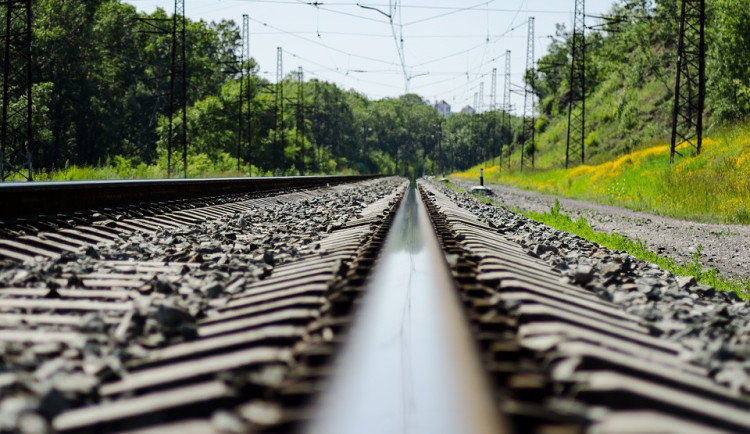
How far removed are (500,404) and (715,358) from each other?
59.9 inches

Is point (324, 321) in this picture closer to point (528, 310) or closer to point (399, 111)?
point (528, 310)

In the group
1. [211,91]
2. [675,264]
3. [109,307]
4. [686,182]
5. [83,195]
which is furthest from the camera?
[211,91]

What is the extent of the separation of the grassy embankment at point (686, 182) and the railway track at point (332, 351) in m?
10.4

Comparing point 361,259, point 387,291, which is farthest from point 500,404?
point 361,259

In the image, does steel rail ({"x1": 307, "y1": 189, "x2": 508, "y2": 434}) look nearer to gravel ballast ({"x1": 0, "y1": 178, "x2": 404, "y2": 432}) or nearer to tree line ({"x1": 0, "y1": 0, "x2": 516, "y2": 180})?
gravel ballast ({"x1": 0, "y1": 178, "x2": 404, "y2": 432})

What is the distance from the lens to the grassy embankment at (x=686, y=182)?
1388 cm

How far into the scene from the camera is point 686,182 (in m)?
16.4

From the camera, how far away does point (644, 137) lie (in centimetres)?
3847

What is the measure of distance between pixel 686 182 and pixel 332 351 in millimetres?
16513

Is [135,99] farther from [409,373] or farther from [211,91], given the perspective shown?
[409,373]

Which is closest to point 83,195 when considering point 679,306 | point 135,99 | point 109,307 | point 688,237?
point 109,307

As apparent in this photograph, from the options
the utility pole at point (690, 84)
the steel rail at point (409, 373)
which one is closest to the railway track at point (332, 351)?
the steel rail at point (409, 373)

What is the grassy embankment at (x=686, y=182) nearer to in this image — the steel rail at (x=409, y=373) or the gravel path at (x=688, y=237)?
the gravel path at (x=688, y=237)

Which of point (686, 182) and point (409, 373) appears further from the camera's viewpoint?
point (686, 182)
